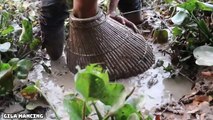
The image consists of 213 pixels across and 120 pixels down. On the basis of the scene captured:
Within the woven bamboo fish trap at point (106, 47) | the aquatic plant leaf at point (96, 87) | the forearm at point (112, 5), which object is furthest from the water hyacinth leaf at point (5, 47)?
the aquatic plant leaf at point (96, 87)

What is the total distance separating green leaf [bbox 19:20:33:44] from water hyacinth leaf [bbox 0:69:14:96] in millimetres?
382

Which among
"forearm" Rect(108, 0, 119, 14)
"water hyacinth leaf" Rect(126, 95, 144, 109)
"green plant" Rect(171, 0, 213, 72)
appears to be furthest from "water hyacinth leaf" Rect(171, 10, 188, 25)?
"water hyacinth leaf" Rect(126, 95, 144, 109)

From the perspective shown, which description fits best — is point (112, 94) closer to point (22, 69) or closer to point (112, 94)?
point (112, 94)

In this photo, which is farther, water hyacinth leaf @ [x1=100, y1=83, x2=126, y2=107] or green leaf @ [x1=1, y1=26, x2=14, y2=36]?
green leaf @ [x1=1, y1=26, x2=14, y2=36]

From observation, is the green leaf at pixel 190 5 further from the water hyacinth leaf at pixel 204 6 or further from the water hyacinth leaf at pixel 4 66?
the water hyacinth leaf at pixel 4 66

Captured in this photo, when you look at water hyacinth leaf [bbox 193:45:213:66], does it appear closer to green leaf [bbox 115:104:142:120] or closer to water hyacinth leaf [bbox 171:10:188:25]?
water hyacinth leaf [bbox 171:10:188:25]

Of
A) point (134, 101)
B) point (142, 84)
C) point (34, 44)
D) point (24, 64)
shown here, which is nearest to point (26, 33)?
point (34, 44)

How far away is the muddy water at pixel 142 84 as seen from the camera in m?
1.88

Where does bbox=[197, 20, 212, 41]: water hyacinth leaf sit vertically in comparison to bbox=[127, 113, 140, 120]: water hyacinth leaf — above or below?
above

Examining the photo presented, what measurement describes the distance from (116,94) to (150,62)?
832 millimetres

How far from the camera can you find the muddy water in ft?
6.18

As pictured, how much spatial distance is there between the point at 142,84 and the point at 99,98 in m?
0.70

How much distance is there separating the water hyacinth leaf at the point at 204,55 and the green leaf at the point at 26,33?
0.87 metres

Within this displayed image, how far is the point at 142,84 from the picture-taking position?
203 centimetres
